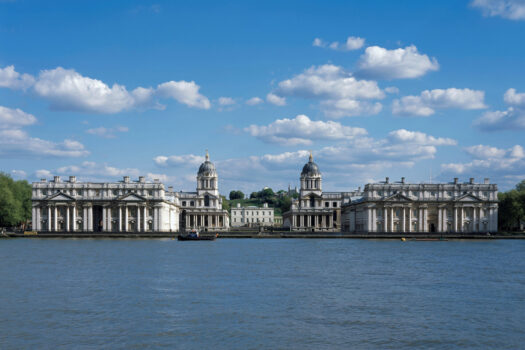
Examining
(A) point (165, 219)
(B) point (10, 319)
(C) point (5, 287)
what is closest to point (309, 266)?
(C) point (5, 287)

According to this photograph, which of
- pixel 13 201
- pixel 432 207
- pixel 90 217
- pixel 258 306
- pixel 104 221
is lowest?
pixel 258 306

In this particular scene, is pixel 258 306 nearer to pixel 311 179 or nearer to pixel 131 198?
pixel 131 198

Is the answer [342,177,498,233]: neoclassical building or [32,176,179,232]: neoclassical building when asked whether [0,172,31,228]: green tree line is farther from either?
[342,177,498,233]: neoclassical building

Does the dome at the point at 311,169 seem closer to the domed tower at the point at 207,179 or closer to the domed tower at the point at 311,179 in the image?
the domed tower at the point at 311,179

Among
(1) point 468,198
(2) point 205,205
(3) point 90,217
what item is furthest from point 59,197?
(1) point 468,198

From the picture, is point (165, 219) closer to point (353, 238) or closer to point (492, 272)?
point (353, 238)

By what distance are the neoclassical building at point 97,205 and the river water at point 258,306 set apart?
7356 cm

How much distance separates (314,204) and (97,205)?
60043 millimetres

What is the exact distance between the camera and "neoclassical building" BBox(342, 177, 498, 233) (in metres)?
123

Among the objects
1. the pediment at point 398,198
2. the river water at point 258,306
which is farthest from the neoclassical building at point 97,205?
the river water at point 258,306

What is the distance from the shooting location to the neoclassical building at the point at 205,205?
159 m

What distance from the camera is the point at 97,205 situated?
124 m

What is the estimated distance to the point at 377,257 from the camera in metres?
63.3

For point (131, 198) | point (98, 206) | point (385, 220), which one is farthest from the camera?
point (98, 206)
